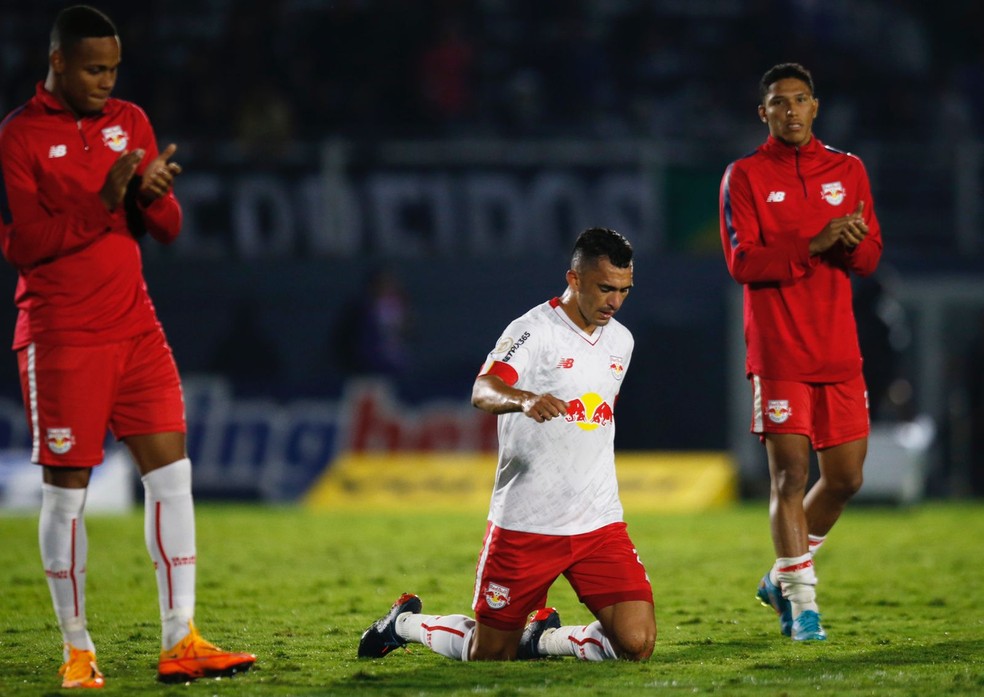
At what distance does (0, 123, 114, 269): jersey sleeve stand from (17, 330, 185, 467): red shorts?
13.3 inches

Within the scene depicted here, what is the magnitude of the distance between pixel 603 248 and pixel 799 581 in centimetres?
171

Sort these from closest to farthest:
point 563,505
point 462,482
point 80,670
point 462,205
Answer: point 80,670
point 563,505
point 462,482
point 462,205

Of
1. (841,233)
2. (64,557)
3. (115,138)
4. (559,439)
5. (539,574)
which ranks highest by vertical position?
(115,138)

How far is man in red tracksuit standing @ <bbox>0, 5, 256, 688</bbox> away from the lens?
529 cm

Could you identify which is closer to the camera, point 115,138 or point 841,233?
point 115,138

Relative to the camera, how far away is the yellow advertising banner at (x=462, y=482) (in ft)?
46.4

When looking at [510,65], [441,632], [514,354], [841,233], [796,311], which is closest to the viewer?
[514,354]

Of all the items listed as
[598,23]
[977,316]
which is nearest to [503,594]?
[977,316]

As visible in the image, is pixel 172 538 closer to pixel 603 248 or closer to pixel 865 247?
pixel 603 248

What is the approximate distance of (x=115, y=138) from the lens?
5.48 meters

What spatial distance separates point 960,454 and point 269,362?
23.7 feet

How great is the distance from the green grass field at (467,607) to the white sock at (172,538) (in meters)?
0.29

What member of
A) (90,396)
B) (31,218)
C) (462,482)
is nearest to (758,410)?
(90,396)

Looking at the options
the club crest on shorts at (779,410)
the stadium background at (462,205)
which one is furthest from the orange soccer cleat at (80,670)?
the stadium background at (462,205)
